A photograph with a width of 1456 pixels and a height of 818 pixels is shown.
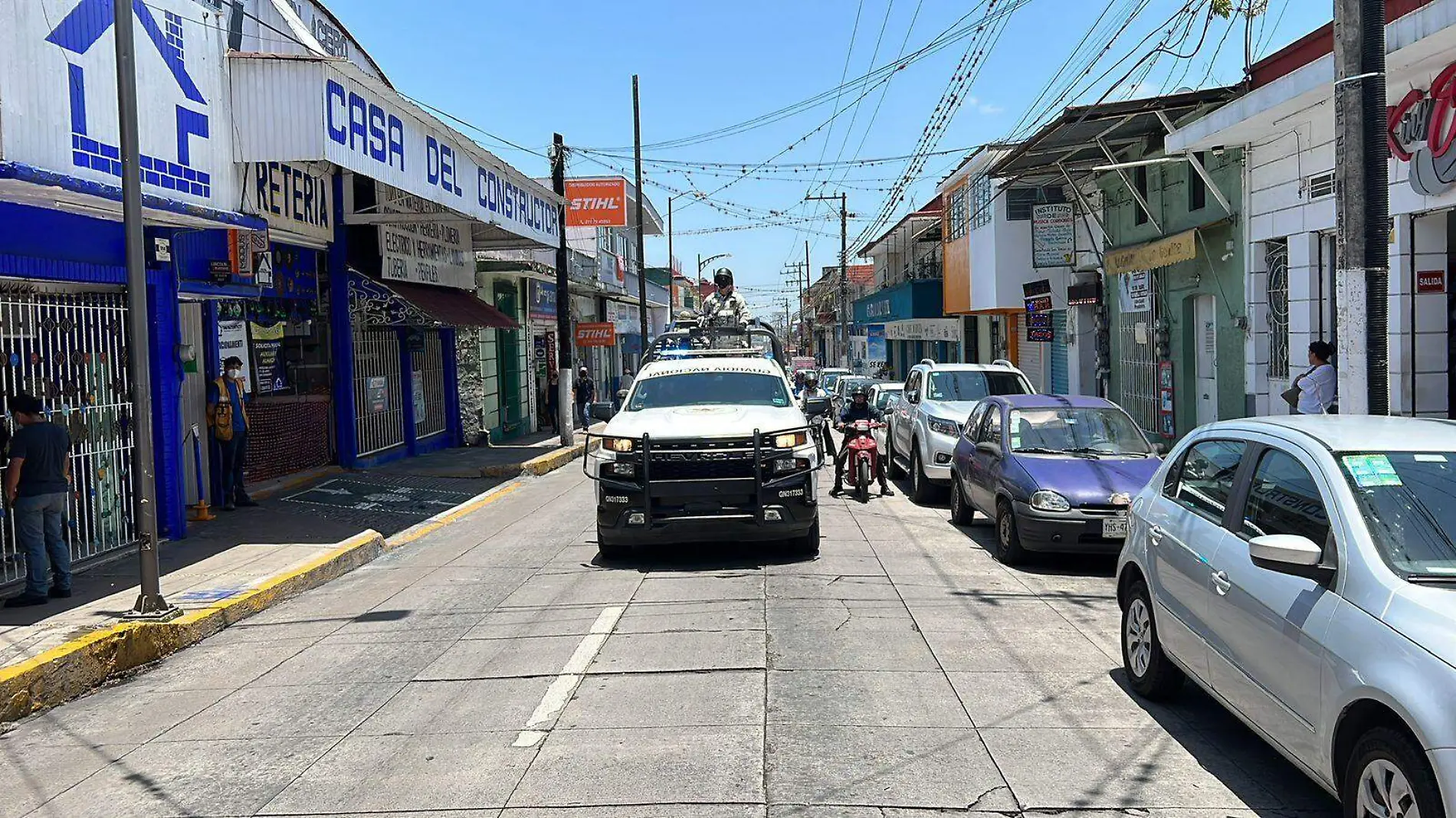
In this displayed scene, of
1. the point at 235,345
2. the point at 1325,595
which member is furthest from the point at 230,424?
the point at 1325,595

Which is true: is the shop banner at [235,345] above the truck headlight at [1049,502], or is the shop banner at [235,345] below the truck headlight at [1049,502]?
above

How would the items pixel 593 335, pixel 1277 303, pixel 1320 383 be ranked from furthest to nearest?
pixel 593 335
pixel 1277 303
pixel 1320 383

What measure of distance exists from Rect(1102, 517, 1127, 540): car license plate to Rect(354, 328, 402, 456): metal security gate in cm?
1239

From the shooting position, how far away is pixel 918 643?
23.7 ft

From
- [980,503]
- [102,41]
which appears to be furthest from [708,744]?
[102,41]

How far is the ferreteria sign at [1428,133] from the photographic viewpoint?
438 inches

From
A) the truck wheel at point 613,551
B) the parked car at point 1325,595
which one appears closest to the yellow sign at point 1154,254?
the truck wheel at point 613,551

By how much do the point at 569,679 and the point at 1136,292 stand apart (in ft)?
58.1

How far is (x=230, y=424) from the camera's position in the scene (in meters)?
13.2

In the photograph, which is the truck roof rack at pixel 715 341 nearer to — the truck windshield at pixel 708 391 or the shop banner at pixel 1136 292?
the truck windshield at pixel 708 391

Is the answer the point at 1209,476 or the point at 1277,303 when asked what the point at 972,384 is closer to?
the point at 1277,303

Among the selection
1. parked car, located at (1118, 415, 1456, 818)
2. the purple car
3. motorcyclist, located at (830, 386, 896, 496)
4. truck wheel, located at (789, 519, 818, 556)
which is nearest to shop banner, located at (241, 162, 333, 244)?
truck wheel, located at (789, 519, 818, 556)

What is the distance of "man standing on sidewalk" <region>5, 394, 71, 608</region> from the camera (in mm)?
8148

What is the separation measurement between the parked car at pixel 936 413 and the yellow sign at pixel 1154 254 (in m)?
3.88
